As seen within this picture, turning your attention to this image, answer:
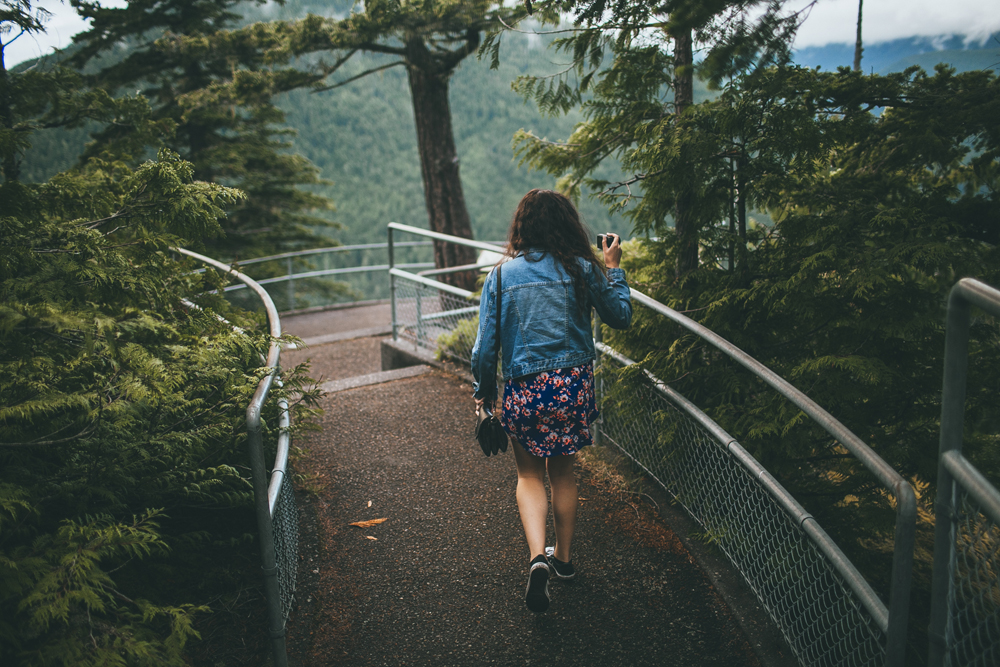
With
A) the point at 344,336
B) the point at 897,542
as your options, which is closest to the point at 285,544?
the point at 897,542

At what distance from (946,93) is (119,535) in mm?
3847

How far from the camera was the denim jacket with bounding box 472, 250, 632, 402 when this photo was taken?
2557mm

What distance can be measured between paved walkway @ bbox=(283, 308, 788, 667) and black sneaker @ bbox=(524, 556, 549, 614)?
127mm

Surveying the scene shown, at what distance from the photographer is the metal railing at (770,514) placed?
70.7 inches

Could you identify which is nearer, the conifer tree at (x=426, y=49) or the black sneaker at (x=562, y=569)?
the black sneaker at (x=562, y=569)

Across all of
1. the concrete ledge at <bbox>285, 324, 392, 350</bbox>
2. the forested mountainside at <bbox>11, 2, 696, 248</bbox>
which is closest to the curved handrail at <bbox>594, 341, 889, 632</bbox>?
the concrete ledge at <bbox>285, 324, 392, 350</bbox>

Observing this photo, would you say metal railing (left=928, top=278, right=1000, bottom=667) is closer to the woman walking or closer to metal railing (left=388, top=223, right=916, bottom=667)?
metal railing (left=388, top=223, right=916, bottom=667)

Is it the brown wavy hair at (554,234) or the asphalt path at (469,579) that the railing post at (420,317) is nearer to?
the asphalt path at (469,579)

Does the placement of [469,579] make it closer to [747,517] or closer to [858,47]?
[747,517]

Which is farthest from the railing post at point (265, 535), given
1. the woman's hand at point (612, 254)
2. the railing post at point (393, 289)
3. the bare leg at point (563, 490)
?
the railing post at point (393, 289)

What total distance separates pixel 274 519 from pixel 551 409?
113 cm

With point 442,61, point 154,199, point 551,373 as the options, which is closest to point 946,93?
point 551,373

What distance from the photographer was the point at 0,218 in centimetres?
230

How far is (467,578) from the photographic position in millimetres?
2982
